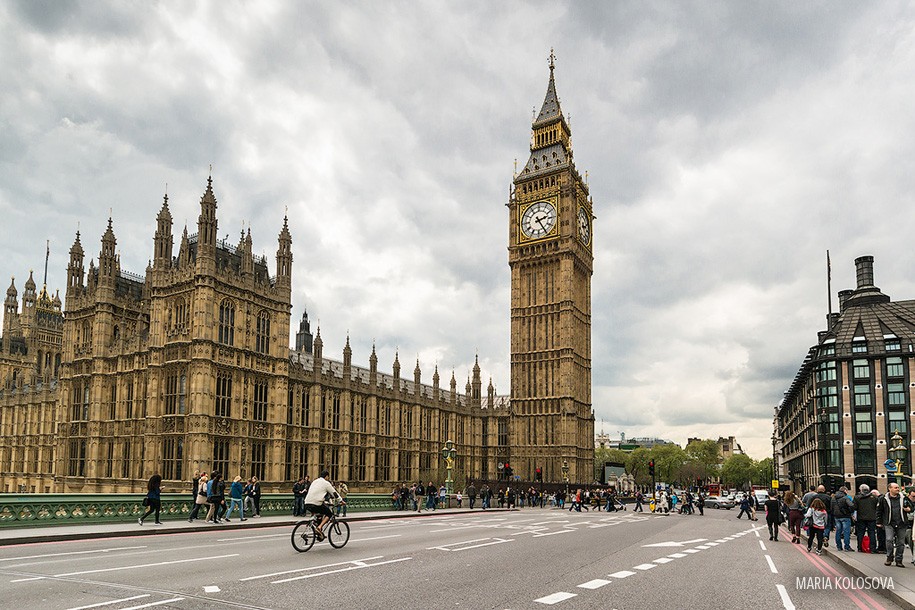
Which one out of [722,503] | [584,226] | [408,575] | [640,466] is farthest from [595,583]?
[640,466]

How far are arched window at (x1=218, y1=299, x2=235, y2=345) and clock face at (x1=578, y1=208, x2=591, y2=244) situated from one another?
48.6 meters

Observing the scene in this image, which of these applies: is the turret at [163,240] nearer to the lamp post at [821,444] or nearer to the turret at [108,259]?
the turret at [108,259]

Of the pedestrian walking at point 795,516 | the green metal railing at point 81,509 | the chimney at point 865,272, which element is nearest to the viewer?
the green metal railing at point 81,509

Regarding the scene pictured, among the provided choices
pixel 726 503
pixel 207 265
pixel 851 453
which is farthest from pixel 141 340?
pixel 851 453

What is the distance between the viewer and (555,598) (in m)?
11.0

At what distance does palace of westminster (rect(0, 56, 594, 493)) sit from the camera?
47.3 m

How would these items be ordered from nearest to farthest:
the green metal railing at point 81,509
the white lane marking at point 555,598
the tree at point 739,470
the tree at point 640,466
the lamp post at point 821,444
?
the white lane marking at point 555,598
the green metal railing at point 81,509
the lamp post at point 821,444
the tree at point 640,466
the tree at point 739,470

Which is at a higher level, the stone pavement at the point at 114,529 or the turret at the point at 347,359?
the turret at the point at 347,359

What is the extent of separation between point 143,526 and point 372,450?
41.0 m

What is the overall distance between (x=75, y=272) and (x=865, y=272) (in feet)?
295

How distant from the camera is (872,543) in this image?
18891 mm

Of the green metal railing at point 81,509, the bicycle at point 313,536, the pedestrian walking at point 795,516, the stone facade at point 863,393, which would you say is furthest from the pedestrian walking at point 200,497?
the stone facade at point 863,393

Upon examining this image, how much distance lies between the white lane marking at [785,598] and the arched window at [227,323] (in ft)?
136

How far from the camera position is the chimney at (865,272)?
8969cm
